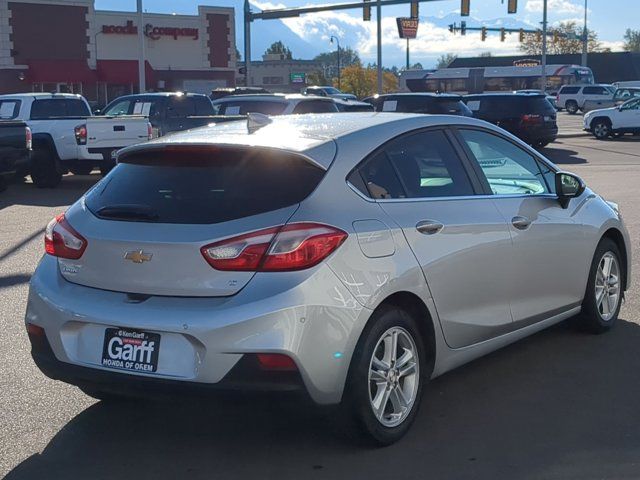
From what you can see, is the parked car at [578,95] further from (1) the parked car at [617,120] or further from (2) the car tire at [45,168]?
(2) the car tire at [45,168]

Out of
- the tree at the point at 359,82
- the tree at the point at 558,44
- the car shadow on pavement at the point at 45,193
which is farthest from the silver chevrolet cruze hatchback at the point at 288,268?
the tree at the point at 558,44

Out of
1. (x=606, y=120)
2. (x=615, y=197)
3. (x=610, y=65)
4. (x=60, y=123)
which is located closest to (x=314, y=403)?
(x=615, y=197)

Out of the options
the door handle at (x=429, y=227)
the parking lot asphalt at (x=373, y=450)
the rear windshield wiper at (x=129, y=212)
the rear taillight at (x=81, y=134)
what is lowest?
the parking lot asphalt at (x=373, y=450)

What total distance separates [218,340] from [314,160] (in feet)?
3.42

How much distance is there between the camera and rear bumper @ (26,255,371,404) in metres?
4.09

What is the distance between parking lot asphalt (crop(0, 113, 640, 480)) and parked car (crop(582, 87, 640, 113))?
48.5 metres

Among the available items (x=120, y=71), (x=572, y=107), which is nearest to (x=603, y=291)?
(x=120, y=71)

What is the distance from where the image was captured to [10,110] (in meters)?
18.4

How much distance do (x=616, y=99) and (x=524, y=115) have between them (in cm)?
3054

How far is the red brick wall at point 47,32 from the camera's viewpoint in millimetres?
45625

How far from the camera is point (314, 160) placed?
4512 millimetres

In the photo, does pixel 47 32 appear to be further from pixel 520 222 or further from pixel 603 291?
pixel 520 222

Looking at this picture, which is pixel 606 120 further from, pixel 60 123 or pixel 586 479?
pixel 586 479

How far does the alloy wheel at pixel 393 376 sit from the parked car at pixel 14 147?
12.4 meters
